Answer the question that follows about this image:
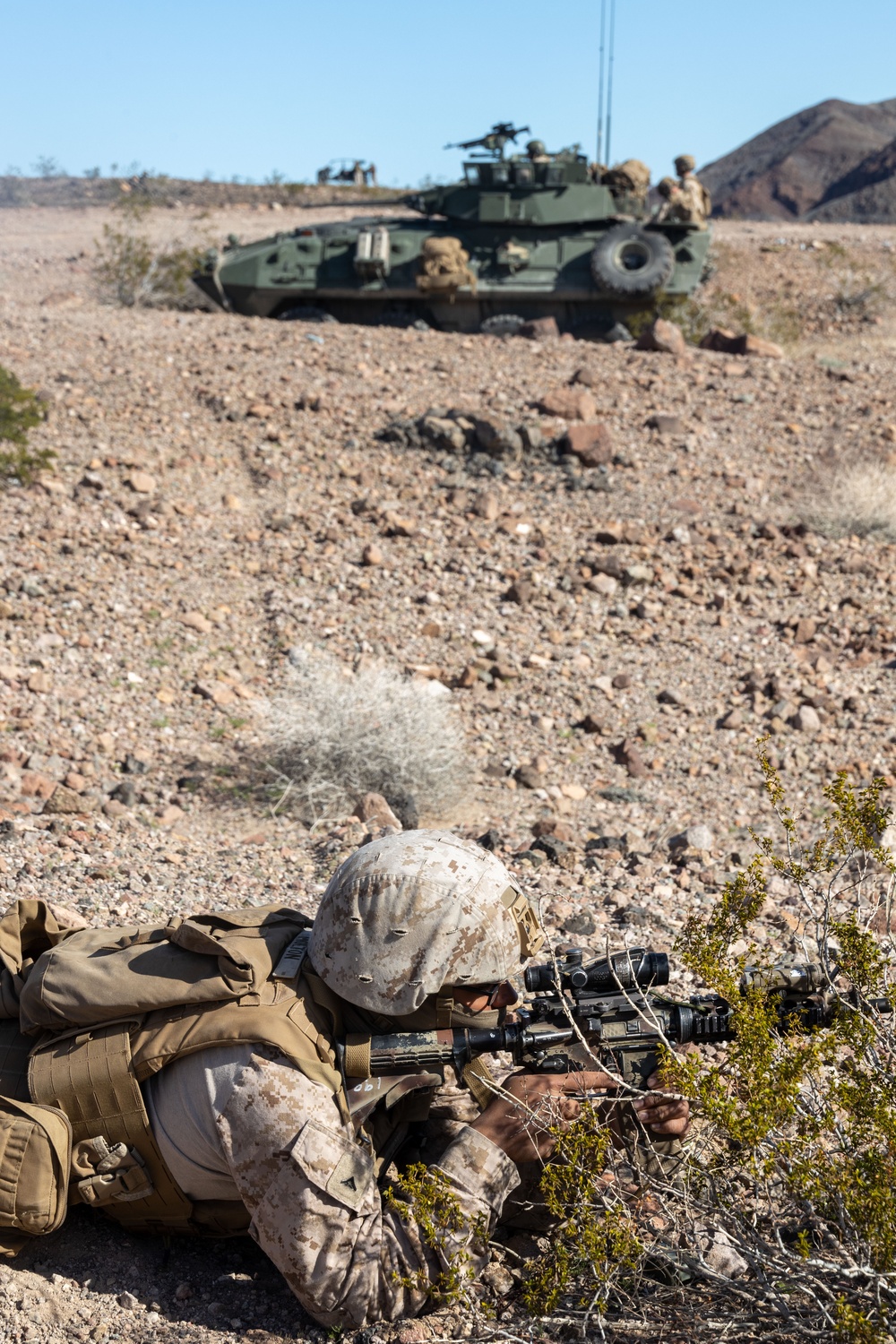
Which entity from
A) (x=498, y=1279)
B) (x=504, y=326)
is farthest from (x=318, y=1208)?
(x=504, y=326)

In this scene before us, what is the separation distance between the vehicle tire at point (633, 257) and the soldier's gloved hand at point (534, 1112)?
38.8 feet

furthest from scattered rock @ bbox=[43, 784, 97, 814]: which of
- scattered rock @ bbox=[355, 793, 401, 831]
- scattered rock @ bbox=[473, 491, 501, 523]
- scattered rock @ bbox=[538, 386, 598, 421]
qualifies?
scattered rock @ bbox=[538, 386, 598, 421]

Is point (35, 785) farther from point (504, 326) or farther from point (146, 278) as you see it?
point (146, 278)

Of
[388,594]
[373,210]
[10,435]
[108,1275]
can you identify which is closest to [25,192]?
[373,210]

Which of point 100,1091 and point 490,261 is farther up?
point 490,261

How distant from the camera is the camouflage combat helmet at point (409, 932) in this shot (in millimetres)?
2295

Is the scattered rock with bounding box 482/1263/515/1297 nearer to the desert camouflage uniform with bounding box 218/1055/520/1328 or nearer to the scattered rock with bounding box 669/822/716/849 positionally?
the desert camouflage uniform with bounding box 218/1055/520/1328

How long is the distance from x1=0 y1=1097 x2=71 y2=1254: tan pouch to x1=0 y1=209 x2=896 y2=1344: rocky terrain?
28cm

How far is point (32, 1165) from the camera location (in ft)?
7.20

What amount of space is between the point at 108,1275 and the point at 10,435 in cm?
653

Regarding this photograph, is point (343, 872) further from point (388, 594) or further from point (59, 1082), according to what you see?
point (388, 594)

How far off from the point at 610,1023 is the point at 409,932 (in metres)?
0.57

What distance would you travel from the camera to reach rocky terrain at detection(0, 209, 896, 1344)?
4.04 metres

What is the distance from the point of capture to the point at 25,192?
94.5 ft
